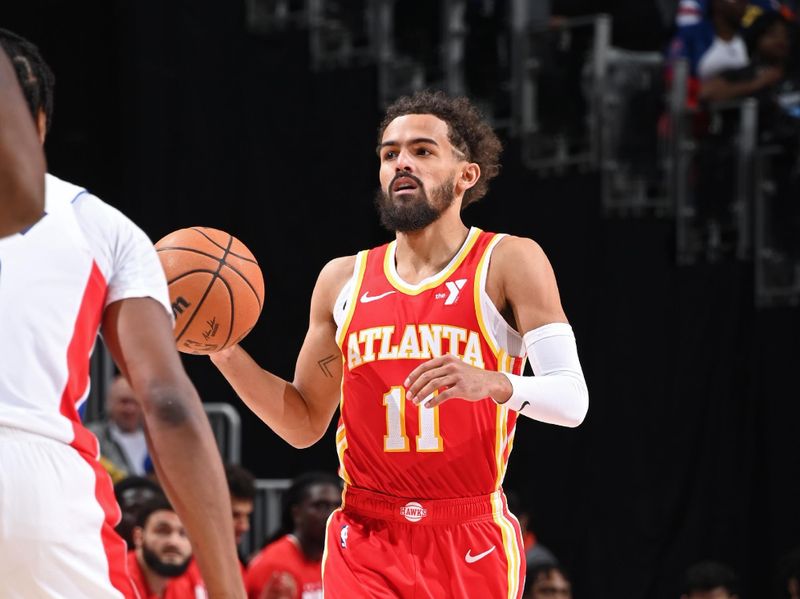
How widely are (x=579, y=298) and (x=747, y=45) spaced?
7.57 feet

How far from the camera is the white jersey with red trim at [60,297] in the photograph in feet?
8.05

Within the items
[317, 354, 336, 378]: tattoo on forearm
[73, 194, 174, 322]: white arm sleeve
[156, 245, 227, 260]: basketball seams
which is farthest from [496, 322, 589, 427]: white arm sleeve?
[73, 194, 174, 322]: white arm sleeve

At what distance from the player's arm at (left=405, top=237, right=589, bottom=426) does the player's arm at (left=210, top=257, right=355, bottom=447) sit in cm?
62

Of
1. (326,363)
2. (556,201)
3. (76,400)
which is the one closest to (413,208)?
(326,363)

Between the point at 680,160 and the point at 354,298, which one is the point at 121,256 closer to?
the point at 354,298

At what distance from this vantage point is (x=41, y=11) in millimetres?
10773

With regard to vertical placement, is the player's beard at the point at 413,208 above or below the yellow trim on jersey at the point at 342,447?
above

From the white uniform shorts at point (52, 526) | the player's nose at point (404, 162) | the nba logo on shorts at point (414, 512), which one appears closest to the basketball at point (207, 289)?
the player's nose at point (404, 162)

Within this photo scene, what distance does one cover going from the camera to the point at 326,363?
15.4 ft

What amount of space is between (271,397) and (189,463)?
86.9 inches

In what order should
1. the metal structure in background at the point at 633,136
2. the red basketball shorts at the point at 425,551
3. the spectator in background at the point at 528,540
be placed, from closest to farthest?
the red basketball shorts at the point at 425,551 → the spectator in background at the point at 528,540 → the metal structure in background at the point at 633,136

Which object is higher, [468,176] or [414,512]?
[468,176]

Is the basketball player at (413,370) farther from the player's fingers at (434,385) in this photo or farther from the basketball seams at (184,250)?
the basketball seams at (184,250)

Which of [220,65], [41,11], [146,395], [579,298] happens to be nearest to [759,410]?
[579,298]
